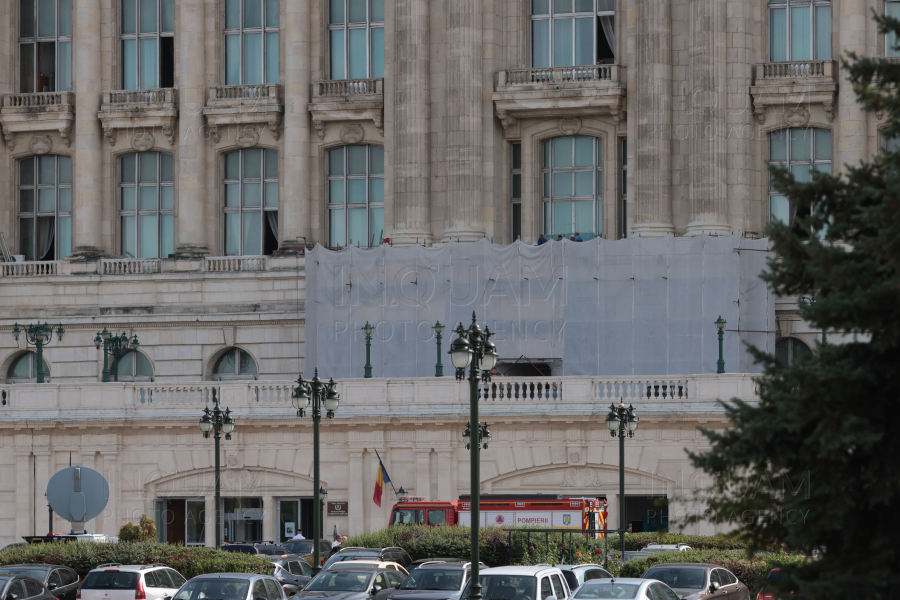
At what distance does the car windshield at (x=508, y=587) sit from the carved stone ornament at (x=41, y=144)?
136ft

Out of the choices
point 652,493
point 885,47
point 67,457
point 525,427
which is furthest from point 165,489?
point 885,47

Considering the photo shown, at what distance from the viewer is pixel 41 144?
61719mm

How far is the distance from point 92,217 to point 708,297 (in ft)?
76.9

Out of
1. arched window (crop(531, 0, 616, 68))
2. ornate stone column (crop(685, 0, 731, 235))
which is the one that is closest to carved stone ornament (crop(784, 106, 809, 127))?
ornate stone column (crop(685, 0, 731, 235))

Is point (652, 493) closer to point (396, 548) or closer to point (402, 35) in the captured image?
point (396, 548)

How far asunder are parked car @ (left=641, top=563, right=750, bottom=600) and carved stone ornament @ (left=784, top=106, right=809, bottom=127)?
2927 cm

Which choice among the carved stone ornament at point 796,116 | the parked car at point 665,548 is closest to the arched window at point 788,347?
the carved stone ornament at point 796,116

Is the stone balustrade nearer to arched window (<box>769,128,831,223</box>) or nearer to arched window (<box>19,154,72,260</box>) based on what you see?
arched window (<box>769,128,831,223</box>)

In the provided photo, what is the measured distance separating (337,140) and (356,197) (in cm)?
221

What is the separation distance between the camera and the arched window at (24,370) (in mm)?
60344

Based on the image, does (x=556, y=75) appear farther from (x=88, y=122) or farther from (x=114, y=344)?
(x=88, y=122)

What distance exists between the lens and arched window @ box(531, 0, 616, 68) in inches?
2249

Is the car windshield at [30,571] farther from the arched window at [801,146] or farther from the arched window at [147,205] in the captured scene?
the arched window at [147,205]

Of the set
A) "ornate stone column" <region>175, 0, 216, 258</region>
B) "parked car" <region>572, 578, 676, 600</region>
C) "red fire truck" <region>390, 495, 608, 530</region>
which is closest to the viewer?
"parked car" <region>572, 578, 676, 600</region>
